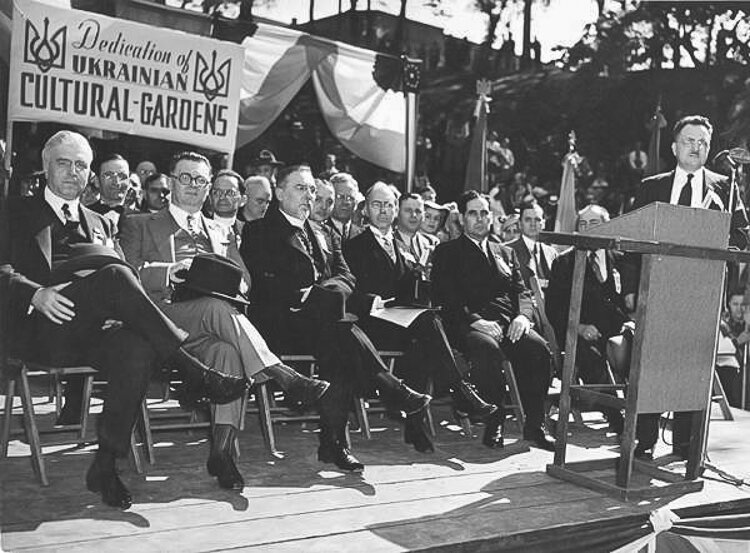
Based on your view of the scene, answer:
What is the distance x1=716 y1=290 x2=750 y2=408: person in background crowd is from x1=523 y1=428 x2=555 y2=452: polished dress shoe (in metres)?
3.70

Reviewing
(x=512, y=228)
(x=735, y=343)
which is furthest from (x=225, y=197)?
(x=735, y=343)

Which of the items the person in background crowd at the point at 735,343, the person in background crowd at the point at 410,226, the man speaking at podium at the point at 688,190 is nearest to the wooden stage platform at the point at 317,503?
the man speaking at podium at the point at 688,190

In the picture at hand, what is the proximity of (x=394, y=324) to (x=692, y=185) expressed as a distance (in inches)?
67.0

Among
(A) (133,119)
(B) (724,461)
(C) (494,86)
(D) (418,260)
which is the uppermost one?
(C) (494,86)

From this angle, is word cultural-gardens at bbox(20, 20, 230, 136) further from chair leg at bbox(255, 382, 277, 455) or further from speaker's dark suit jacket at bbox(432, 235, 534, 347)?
chair leg at bbox(255, 382, 277, 455)

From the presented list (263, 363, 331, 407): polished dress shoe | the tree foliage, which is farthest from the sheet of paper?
the tree foliage

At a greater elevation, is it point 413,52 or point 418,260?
point 413,52

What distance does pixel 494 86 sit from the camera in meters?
11.1

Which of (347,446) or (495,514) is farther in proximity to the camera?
(347,446)

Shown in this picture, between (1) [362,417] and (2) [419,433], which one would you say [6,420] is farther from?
(2) [419,433]

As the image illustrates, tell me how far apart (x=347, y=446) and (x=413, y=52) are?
276 inches

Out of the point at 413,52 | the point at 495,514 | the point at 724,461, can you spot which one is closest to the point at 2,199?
the point at 495,514

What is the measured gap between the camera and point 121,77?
213 inches

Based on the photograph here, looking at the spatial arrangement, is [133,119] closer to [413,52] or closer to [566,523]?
[566,523]
